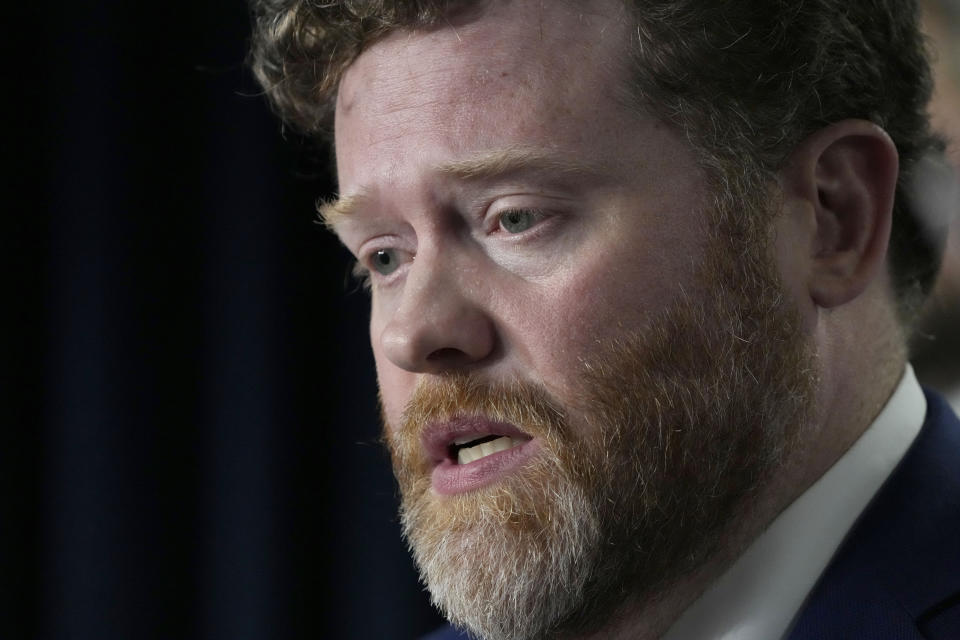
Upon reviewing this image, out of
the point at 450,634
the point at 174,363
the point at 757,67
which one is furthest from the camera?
the point at 174,363

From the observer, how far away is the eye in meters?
1.12

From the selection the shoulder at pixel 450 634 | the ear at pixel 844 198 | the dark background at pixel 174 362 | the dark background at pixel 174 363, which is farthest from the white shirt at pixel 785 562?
the dark background at pixel 174 363

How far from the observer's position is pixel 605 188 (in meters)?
1.10

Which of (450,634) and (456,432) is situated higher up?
(456,432)

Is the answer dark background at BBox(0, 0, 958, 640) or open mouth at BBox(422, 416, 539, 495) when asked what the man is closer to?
open mouth at BBox(422, 416, 539, 495)

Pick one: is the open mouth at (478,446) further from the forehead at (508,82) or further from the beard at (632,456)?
the forehead at (508,82)

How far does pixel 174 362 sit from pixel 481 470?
1.17 m

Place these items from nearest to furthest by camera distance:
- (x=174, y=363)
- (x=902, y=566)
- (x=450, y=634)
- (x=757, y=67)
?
(x=902, y=566) → (x=757, y=67) → (x=450, y=634) → (x=174, y=363)

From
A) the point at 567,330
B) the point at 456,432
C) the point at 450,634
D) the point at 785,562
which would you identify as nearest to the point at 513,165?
the point at 567,330

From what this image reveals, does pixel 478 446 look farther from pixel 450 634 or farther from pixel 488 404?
pixel 450 634

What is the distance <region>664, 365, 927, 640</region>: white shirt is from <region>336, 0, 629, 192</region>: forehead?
17.5 inches

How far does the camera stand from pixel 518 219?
1.13 metres

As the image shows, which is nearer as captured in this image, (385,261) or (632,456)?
(632,456)

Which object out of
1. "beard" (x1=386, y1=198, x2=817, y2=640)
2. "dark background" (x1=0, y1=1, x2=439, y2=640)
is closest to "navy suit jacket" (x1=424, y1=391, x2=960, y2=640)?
"beard" (x1=386, y1=198, x2=817, y2=640)
